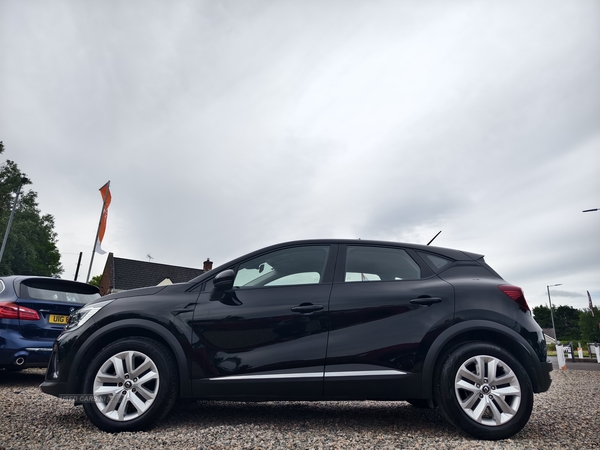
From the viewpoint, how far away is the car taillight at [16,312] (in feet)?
19.1

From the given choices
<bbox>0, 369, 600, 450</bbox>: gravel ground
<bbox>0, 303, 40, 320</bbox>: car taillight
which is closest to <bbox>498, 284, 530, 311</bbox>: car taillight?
<bbox>0, 369, 600, 450</bbox>: gravel ground

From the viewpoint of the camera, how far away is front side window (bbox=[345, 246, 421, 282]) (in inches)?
155

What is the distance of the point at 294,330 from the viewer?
3611 mm

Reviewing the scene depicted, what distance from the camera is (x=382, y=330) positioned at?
3596 mm

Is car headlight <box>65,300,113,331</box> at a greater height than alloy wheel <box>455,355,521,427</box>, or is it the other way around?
car headlight <box>65,300,113,331</box>

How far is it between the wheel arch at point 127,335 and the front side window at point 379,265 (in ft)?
5.13

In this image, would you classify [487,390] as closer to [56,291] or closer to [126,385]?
[126,385]

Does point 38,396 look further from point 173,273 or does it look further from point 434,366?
point 173,273

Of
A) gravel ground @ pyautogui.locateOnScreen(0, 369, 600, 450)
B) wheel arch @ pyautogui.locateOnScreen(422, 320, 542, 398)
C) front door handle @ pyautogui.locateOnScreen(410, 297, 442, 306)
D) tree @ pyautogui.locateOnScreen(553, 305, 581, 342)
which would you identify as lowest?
gravel ground @ pyautogui.locateOnScreen(0, 369, 600, 450)

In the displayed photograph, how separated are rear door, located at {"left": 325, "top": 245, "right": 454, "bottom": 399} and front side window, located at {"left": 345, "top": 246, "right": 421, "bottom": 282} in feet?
0.06

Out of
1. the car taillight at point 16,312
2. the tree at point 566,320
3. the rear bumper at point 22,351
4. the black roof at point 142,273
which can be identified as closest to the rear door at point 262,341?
the rear bumper at point 22,351

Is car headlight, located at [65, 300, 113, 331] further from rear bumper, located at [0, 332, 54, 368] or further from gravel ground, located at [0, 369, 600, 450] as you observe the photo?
rear bumper, located at [0, 332, 54, 368]

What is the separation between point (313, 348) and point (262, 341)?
0.42 meters

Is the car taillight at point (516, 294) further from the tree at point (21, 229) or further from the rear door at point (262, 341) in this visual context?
the tree at point (21, 229)
